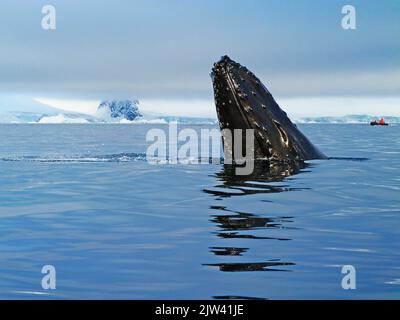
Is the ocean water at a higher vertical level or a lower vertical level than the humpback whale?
lower

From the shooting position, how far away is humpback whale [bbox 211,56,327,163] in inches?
484

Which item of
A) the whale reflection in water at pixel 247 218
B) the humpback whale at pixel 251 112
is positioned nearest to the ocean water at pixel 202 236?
the whale reflection in water at pixel 247 218

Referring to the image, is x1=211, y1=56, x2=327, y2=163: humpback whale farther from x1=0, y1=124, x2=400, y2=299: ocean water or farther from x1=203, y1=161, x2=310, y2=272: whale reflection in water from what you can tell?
x1=0, y1=124, x2=400, y2=299: ocean water

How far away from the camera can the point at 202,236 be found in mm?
7398

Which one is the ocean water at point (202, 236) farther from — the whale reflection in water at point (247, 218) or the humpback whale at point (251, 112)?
the humpback whale at point (251, 112)

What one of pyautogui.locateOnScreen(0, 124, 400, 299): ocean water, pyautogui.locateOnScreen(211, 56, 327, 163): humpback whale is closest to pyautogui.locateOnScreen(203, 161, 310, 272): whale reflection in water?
pyautogui.locateOnScreen(0, 124, 400, 299): ocean water

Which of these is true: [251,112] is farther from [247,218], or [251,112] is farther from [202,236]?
[202,236]

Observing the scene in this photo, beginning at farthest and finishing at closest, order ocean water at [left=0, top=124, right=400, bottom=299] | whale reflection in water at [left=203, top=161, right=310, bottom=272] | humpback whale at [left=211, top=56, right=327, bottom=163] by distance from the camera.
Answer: humpback whale at [left=211, top=56, right=327, bottom=163]
whale reflection in water at [left=203, top=161, right=310, bottom=272]
ocean water at [left=0, top=124, right=400, bottom=299]

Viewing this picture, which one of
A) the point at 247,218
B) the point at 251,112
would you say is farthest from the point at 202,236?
the point at 251,112

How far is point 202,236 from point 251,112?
17.0ft

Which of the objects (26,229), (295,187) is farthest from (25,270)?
(295,187)

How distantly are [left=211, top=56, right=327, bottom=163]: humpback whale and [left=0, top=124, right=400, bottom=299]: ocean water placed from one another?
1.66ft
